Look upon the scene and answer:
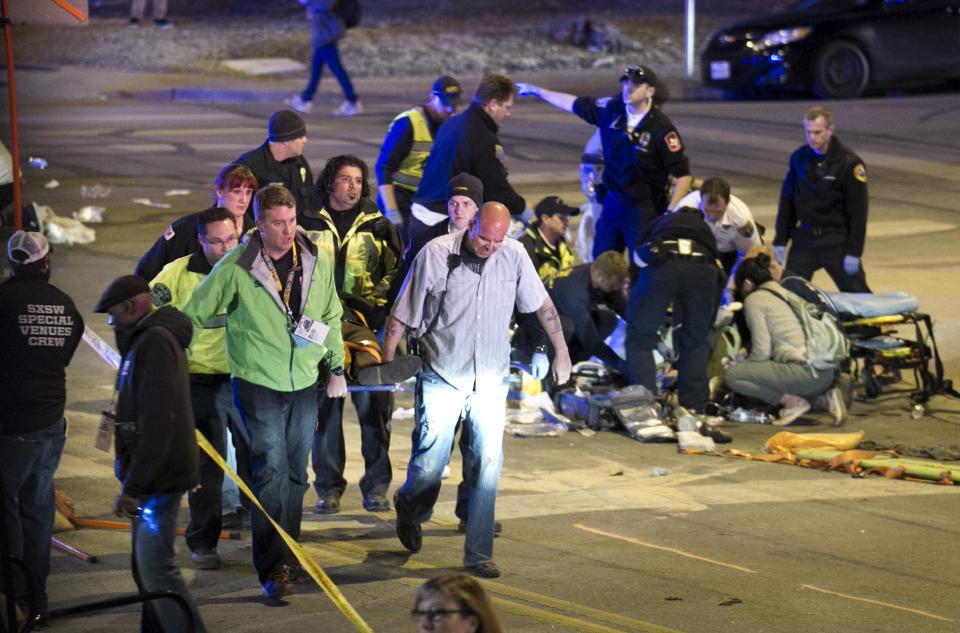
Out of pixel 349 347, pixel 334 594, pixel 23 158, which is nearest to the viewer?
pixel 334 594

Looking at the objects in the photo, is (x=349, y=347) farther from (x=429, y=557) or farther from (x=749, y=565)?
(x=749, y=565)

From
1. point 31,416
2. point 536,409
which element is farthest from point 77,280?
point 31,416

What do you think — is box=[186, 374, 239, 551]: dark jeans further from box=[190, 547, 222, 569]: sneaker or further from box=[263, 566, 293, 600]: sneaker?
box=[263, 566, 293, 600]: sneaker

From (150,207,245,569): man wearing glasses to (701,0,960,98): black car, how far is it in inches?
621

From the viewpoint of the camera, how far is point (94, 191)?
17.5 m

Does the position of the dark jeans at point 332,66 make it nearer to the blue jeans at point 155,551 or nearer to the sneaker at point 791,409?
the sneaker at point 791,409

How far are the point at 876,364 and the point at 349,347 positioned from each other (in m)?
4.86

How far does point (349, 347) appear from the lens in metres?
8.47

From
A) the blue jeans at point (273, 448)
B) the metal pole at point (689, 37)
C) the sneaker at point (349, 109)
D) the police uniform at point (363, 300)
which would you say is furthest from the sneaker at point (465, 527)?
the metal pole at point (689, 37)

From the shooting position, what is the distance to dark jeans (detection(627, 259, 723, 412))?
11062mm

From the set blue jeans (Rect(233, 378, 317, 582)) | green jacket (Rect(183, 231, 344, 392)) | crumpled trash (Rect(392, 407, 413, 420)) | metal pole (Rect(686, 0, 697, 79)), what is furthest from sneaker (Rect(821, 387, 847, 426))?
metal pole (Rect(686, 0, 697, 79))

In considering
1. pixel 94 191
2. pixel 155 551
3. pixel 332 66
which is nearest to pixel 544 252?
pixel 155 551

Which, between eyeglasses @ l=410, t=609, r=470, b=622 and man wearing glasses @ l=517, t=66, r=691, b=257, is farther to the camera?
man wearing glasses @ l=517, t=66, r=691, b=257

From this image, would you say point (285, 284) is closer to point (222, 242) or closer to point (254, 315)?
point (254, 315)
